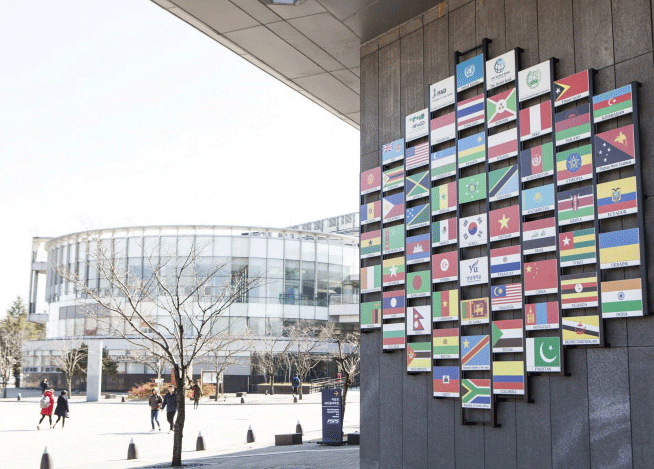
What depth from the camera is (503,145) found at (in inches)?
386

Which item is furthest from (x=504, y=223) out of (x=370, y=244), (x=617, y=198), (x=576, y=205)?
(x=370, y=244)

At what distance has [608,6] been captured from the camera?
343 inches

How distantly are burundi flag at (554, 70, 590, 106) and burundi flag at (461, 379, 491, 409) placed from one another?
3.57 m

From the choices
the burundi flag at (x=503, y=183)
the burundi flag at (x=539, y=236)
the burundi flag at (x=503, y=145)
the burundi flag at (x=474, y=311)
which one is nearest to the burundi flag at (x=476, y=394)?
the burundi flag at (x=474, y=311)

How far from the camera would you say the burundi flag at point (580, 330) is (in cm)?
827

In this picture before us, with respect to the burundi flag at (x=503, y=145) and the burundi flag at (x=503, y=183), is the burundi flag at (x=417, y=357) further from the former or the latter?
the burundi flag at (x=503, y=145)

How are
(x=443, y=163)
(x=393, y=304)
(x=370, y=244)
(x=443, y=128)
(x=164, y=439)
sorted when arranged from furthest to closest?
(x=164, y=439) → (x=370, y=244) → (x=393, y=304) → (x=443, y=128) → (x=443, y=163)

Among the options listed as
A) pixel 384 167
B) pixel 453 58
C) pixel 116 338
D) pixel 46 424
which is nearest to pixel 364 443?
pixel 384 167

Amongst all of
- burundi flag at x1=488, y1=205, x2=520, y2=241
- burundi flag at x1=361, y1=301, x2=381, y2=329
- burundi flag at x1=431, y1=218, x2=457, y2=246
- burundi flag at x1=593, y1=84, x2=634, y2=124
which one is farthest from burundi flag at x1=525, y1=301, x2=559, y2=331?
burundi flag at x1=361, y1=301, x2=381, y2=329

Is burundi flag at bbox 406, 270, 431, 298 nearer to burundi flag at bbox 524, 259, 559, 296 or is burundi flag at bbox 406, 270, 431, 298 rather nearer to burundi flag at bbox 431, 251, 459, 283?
burundi flag at bbox 431, 251, 459, 283

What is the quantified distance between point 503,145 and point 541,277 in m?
1.87

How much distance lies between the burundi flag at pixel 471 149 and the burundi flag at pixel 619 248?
233cm

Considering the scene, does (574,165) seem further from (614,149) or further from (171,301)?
(171,301)

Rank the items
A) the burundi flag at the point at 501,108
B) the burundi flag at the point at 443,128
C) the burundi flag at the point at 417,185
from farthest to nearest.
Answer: the burundi flag at the point at 417,185
the burundi flag at the point at 443,128
the burundi flag at the point at 501,108
